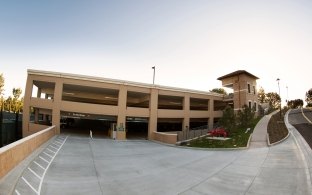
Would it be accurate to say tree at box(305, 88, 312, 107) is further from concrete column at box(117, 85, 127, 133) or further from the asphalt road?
concrete column at box(117, 85, 127, 133)

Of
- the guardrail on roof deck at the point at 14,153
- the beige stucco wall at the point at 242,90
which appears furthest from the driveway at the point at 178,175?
the beige stucco wall at the point at 242,90

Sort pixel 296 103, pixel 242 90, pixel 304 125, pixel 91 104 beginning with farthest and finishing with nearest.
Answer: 1. pixel 296 103
2. pixel 242 90
3. pixel 304 125
4. pixel 91 104

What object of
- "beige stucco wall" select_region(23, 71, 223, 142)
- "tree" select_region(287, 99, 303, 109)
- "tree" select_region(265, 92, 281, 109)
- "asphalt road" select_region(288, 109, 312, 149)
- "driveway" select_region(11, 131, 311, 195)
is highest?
"tree" select_region(265, 92, 281, 109)

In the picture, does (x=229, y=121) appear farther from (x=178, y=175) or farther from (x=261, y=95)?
(x=261, y=95)

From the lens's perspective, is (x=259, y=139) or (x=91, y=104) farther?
(x=91, y=104)

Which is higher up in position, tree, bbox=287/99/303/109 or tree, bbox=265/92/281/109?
tree, bbox=265/92/281/109

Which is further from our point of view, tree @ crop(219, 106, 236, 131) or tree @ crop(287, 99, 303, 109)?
tree @ crop(287, 99, 303, 109)

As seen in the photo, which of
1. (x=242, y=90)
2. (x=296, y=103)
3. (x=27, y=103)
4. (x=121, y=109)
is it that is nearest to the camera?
(x=27, y=103)

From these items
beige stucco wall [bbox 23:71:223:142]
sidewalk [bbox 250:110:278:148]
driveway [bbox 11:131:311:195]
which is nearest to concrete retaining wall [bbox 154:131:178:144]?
beige stucco wall [bbox 23:71:223:142]

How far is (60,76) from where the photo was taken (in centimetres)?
3030

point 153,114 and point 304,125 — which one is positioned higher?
point 153,114

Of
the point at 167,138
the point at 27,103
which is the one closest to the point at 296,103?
the point at 167,138

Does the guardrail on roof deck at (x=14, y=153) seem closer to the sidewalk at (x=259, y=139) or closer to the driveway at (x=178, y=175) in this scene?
the driveway at (x=178, y=175)

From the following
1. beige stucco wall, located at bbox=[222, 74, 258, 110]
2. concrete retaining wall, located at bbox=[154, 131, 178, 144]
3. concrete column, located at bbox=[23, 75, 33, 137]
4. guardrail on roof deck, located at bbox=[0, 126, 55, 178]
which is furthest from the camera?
beige stucco wall, located at bbox=[222, 74, 258, 110]
